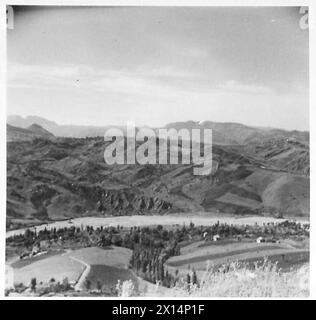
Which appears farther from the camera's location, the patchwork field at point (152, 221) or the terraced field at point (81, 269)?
the patchwork field at point (152, 221)

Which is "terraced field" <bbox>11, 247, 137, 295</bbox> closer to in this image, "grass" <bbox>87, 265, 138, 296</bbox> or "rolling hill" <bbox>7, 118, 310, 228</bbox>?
"grass" <bbox>87, 265, 138, 296</bbox>

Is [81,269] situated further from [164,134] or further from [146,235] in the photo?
[164,134]

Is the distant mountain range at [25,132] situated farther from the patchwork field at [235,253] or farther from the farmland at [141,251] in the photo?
the patchwork field at [235,253]

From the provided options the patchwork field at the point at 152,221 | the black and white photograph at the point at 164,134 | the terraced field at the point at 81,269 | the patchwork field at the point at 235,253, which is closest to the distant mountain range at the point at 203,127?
the black and white photograph at the point at 164,134

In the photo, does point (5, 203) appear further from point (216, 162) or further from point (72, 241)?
point (216, 162)

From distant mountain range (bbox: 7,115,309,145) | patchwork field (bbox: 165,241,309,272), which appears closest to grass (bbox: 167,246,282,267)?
patchwork field (bbox: 165,241,309,272)

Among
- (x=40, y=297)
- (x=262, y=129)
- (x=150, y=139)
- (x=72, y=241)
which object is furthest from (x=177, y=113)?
(x=40, y=297)

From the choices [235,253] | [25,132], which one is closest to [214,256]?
[235,253]
